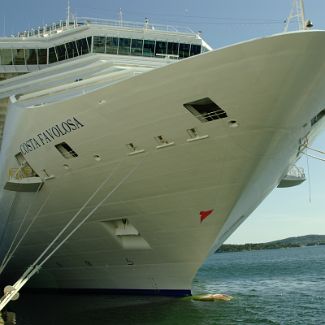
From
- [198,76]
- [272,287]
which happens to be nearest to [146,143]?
[198,76]

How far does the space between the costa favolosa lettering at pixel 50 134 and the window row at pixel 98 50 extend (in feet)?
19.7

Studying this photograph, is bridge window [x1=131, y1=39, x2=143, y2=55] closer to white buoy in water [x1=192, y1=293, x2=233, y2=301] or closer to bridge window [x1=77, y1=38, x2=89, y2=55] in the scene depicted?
bridge window [x1=77, y1=38, x2=89, y2=55]

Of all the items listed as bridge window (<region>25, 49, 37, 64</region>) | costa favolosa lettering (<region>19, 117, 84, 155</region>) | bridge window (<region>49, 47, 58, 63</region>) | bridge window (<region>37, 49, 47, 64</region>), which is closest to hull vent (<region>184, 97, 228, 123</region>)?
costa favolosa lettering (<region>19, 117, 84, 155</region>)

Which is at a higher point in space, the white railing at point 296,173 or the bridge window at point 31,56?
the bridge window at point 31,56

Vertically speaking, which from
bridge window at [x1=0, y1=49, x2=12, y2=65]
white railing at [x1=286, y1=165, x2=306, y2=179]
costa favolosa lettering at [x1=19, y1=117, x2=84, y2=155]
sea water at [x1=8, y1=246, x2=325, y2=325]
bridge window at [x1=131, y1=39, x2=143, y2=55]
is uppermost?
bridge window at [x1=131, y1=39, x2=143, y2=55]

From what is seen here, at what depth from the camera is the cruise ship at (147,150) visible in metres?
11.5

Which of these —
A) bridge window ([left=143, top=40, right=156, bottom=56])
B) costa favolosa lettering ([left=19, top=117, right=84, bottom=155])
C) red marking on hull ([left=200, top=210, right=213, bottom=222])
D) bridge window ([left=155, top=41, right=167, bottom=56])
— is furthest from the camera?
bridge window ([left=155, top=41, right=167, bottom=56])

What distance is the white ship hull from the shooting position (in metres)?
11.4

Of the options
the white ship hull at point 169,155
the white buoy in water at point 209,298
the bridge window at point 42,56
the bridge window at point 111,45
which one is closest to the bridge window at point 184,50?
the bridge window at point 111,45

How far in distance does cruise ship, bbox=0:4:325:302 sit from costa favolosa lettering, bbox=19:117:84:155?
0.04 meters

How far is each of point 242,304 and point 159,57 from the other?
1032cm

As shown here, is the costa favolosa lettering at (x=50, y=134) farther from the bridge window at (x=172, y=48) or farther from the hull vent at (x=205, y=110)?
the bridge window at (x=172, y=48)

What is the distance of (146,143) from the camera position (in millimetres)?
13102

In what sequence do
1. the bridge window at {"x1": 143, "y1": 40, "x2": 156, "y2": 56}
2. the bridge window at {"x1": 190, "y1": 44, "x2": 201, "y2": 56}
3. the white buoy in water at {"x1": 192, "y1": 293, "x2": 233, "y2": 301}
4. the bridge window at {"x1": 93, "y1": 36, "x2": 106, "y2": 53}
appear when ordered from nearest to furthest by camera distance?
the white buoy in water at {"x1": 192, "y1": 293, "x2": 233, "y2": 301} → the bridge window at {"x1": 93, "y1": 36, "x2": 106, "y2": 53} → the bridge window at {"x1": 143, "y1": 40, "x2": 156, "y2": 56} → the bridge window at {"x1": 190, "y1": 44, "x2": 201, "y2": 56}
